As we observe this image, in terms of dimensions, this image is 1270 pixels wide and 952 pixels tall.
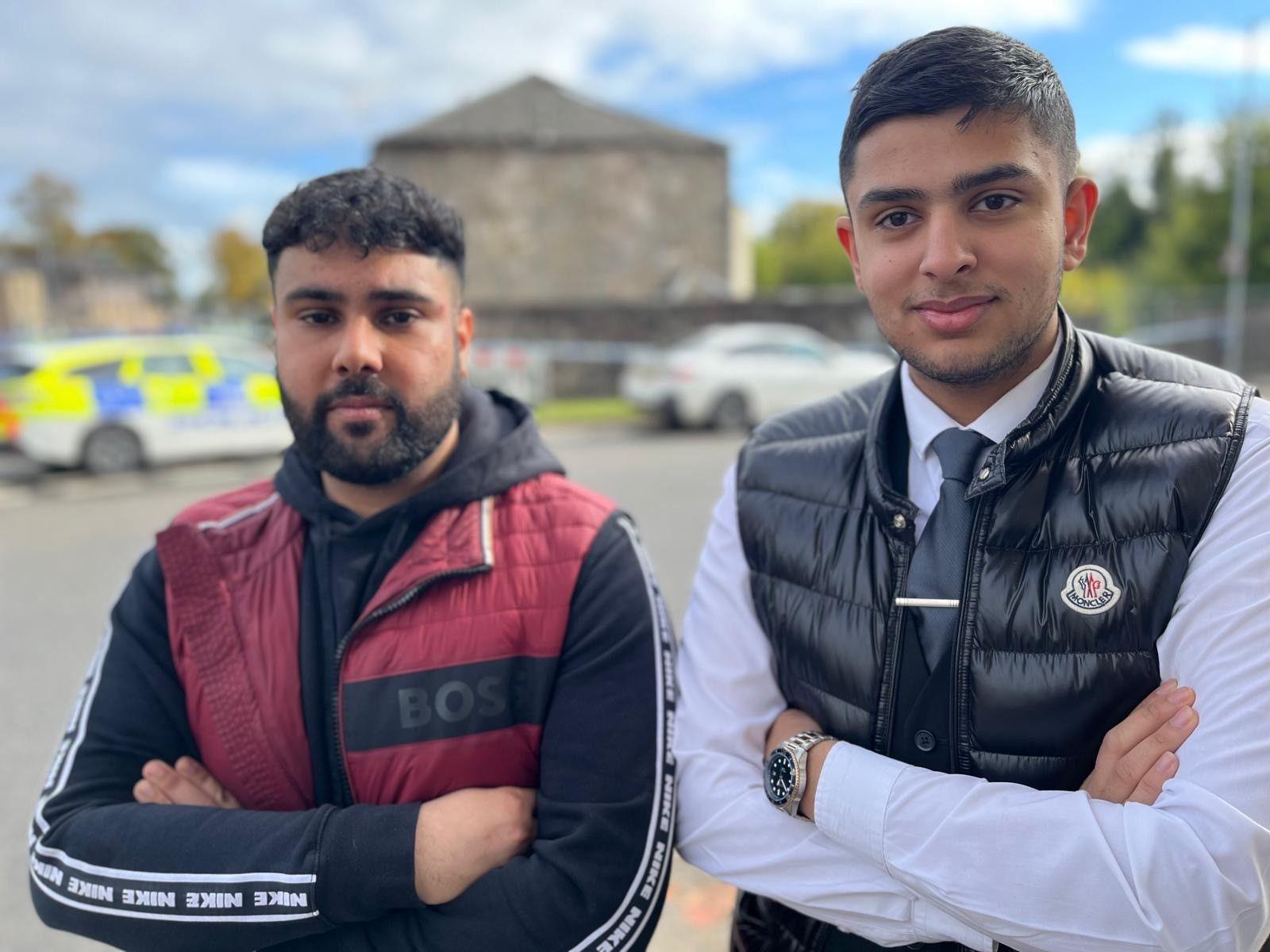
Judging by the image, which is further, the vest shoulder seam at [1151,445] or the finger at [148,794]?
the finger at [148,794]

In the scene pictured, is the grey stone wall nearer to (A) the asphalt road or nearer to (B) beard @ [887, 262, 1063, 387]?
(A) the asphalt road

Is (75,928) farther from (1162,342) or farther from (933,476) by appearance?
(1162,342)

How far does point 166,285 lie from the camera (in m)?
73.4

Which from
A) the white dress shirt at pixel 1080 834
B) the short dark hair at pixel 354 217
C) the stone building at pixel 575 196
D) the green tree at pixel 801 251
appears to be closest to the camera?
the white dress shirt at pixel 1080 834

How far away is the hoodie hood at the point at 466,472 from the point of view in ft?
6.26

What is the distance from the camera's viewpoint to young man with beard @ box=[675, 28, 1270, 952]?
1316 millimetres

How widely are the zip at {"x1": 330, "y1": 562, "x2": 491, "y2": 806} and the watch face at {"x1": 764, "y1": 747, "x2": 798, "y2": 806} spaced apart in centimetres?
65

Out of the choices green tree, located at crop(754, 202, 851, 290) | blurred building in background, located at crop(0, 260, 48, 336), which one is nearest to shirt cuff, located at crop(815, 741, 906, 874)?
blurred building in background, located at crop(0, 260, 48, 336)

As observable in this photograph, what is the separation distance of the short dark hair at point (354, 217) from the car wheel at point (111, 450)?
33.8 feet

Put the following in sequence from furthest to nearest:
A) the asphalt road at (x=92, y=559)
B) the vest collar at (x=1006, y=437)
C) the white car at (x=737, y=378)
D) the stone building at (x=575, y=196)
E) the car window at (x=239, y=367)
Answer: the stone building at (x=575, y=196) → the white car at (x=737, y=378) → the car window at (x=239, y=367) → the asphalt road at (x=92, y=559) → the vest collar at (x=1006, y=437)

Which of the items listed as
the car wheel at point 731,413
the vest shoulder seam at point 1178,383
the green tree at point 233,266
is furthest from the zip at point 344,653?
the green tree at point 233,266

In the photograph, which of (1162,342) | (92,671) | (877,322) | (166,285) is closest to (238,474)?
(92,671)

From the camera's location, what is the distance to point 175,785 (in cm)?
172

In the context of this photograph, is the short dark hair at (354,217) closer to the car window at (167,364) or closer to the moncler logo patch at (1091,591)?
the moncler logo patch at (1091,591)
